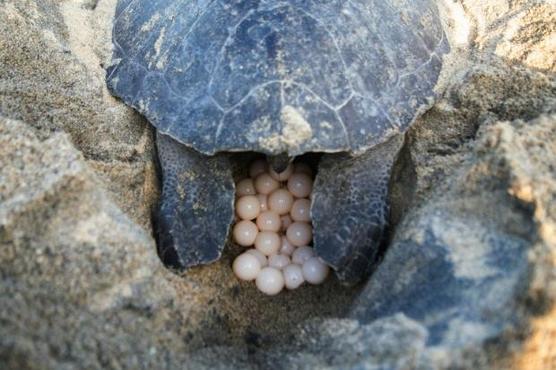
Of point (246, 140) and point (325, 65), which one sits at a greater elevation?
point (325, 65)

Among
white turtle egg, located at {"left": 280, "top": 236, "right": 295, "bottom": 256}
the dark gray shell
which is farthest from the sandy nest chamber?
the dark gray shell

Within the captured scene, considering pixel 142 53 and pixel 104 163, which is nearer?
pixel 104 163

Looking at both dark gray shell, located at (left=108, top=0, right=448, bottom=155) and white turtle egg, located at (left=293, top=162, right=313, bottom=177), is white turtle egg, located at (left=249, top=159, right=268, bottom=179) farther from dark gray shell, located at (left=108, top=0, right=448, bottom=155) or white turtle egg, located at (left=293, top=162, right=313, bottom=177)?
dark gray shell, located at (left=108, top=0, right=448, bottom=155)

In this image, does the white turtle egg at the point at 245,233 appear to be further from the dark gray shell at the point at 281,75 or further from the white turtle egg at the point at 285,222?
the dark gray shell at the point at 281,75

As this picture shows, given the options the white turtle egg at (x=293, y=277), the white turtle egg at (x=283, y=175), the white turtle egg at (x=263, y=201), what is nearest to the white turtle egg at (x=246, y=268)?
the white turtle egg at (x=293, y=277)

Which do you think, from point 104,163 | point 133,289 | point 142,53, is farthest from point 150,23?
point 133,289

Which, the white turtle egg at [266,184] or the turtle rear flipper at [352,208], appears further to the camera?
the white turtle egg at [266,184]

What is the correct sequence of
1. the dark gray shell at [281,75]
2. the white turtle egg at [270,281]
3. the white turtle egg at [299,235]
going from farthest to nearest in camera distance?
the white turtle egg at [299,235] < the white turtle egg at [270,281] < the dark gray shell at [281,75]

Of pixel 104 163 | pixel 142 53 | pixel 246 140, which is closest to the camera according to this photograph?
pixel 246 140

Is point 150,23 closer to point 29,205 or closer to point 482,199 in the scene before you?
point 29,205
